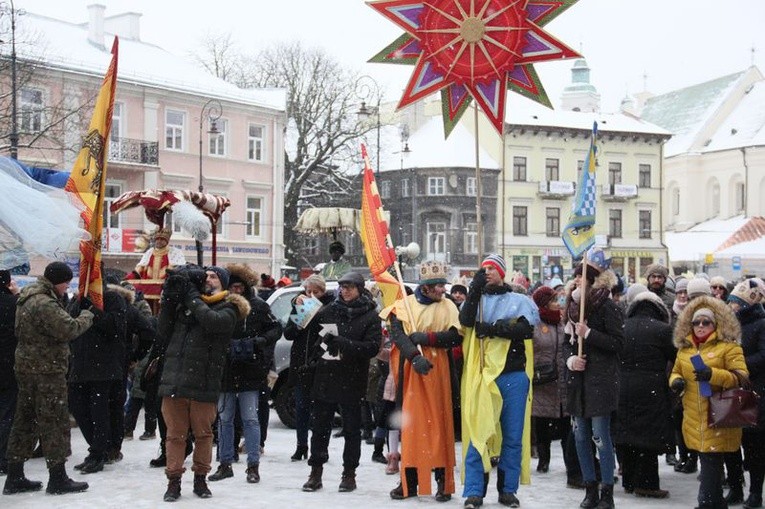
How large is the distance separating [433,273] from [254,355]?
6.39ft

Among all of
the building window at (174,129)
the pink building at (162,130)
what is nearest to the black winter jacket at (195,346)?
the pink building at (162,130)

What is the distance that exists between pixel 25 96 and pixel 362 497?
96.0 feet

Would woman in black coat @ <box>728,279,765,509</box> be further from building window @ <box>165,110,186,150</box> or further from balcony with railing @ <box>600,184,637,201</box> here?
balcony with railing @ <box>600,184,637,201</box>

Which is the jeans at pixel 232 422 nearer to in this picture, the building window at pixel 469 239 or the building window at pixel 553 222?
the building window at pixel 469 239

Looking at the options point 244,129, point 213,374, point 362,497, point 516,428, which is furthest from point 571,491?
point 244,129

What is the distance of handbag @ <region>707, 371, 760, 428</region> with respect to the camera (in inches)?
305

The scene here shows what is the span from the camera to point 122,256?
37.9m

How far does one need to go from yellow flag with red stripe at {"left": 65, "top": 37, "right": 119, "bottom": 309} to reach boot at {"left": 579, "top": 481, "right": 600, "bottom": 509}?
4540mm

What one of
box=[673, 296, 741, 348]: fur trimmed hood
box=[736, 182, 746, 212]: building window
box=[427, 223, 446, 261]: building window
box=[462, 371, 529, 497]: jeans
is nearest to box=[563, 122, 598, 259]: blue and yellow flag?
box=[673, 296, 741, 348]: fur trimmed hood

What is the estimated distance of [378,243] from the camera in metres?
9.25

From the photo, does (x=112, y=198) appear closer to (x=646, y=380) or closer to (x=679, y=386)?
(x=646, y=380)

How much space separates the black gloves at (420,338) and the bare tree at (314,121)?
4088cm

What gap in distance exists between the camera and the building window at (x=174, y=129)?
40531mm

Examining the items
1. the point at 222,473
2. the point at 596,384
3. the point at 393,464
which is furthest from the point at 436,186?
the point at 596,384
